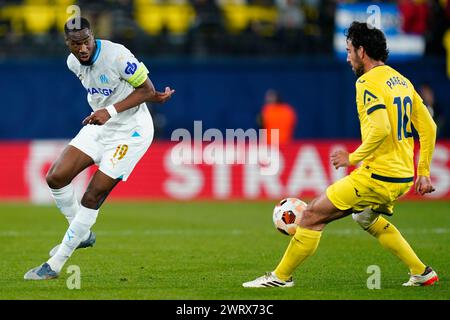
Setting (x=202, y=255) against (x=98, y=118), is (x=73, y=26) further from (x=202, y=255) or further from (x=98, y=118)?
(x=202, y=255)

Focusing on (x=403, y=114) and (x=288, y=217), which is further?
(x=288, y=217)

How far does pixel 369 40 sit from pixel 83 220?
308 centimetres

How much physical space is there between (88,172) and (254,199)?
11.3ft

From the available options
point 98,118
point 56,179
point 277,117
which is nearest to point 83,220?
Answer: point 56,179

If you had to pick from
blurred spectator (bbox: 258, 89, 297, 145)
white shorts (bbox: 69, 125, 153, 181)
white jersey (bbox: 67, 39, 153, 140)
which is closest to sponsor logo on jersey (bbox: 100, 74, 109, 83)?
white jersey (bbox: 67, 39, 153, 140)

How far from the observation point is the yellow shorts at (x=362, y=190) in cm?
803

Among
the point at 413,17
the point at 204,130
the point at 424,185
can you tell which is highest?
the point at 413,17

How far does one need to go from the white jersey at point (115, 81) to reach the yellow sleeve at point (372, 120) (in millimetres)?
2336

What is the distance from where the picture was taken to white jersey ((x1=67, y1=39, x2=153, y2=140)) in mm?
9242

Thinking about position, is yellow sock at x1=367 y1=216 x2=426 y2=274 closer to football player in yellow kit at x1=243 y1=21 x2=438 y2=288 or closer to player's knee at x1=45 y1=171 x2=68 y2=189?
football player in yellow kit at x1=243 y1=21 x2=438 y2=288

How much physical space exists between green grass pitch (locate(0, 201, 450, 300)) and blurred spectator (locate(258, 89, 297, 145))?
4.50m

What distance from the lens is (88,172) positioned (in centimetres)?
1938

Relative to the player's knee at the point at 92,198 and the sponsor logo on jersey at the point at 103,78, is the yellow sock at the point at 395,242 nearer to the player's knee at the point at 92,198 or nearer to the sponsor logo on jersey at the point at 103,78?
the player's knee at the point at 92,198

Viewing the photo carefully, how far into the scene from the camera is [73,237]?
8906mm
